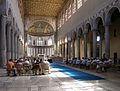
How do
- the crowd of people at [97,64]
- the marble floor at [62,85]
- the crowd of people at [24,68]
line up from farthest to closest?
1. the crowd of people at [97,64]
2. the crowd of people at [24,68]
3. the marble floor at [62,85]

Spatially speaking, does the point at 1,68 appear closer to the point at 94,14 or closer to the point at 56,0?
the point at 94,14

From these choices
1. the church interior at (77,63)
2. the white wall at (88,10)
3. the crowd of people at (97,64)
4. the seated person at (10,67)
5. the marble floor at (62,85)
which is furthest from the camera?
the white wall at (88,10)

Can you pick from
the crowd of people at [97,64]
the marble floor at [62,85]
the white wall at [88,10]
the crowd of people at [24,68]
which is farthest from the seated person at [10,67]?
the white wall at [88,10]

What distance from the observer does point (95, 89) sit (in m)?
9.04

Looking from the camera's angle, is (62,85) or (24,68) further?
(24,68)

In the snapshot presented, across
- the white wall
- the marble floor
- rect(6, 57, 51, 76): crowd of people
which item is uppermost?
the white wall

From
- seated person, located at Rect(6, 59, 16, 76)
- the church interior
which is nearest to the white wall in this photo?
the church interior

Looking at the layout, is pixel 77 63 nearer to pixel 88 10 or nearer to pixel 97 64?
pixel 88 10

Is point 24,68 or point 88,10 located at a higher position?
point 88,10

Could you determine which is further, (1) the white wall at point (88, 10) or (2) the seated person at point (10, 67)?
(1) the white wall at point (88, 10)

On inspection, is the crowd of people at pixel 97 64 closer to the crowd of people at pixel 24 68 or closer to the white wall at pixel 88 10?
the crowd of people at pixel 24 68

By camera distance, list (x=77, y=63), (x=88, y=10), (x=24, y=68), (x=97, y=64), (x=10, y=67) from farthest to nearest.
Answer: (x=88, y=10)
(x=77, y=63)
(x=97, y=64)
(x=24, y=68)
(x=10, y=67)

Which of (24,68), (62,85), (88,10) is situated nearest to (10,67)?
(24,68)

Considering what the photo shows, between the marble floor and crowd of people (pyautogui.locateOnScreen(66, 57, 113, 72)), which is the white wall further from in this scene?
the marble floor
